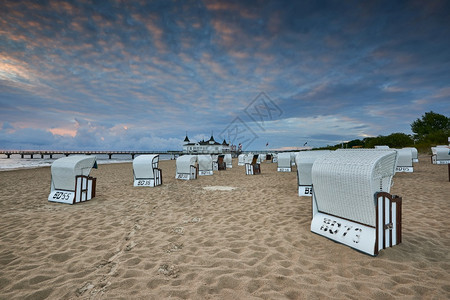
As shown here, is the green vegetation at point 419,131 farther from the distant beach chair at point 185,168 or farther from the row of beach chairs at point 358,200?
the row of beach chairs at point 358,200

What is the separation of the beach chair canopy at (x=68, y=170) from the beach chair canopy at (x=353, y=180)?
7.64m

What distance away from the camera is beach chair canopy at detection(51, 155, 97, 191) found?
7.41 metres

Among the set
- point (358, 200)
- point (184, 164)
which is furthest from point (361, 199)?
point (184, 164)

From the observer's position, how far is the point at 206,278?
306 cm

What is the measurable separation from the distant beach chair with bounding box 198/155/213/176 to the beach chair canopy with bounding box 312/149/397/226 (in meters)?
12.6

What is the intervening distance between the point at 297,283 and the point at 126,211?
5517mm

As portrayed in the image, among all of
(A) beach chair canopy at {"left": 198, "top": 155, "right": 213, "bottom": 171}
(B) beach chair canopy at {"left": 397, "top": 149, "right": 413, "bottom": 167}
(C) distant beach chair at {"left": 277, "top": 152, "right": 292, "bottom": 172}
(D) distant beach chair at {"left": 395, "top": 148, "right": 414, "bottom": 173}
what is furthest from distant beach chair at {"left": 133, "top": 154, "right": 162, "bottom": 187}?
(B) beach chair canopy at {"left": 397, "top": 149, "right": 413, "bottom": 167}

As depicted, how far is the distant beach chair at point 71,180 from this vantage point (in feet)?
24.4

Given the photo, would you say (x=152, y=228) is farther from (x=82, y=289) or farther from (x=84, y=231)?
(x=82, y=289)

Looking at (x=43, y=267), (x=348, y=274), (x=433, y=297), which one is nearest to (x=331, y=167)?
(x=348, y=274)

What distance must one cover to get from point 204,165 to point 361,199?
13.6 meters

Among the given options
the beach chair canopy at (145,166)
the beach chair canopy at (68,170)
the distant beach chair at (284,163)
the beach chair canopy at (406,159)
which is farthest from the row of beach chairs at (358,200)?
the beach chair canopy at (406,159)

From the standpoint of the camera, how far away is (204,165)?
54.8 feet

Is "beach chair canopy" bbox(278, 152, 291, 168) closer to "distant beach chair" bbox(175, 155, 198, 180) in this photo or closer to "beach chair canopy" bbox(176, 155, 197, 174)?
"distant beach chair" bbox(175, 155, 198, 180)
